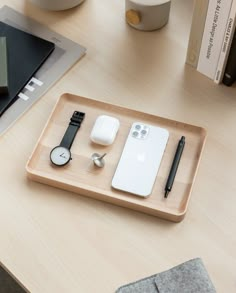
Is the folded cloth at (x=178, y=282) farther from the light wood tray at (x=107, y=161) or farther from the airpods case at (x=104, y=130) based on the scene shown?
the airpods case at (x=104, y=130)

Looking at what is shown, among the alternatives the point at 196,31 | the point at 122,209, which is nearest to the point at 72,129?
the point at 122,209

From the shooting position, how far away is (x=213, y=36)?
0.78 meters

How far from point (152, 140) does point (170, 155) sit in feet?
0.13

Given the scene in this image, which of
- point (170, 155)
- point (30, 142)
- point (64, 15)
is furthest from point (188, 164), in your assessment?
point (64, 15)

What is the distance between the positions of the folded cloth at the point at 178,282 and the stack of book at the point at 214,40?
0.35 meters

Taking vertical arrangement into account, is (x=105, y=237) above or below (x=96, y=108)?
below

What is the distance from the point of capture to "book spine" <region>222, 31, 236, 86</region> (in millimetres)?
779

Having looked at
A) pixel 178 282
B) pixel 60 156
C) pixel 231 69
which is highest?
pixel 231 69

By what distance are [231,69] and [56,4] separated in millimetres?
379

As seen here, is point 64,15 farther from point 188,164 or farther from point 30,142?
point 188,164

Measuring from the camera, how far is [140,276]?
2.11ft

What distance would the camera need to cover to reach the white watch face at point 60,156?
2.39 ft

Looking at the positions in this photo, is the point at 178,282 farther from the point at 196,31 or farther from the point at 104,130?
the point at 196,31

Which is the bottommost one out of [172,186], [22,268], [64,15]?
[22,268]
